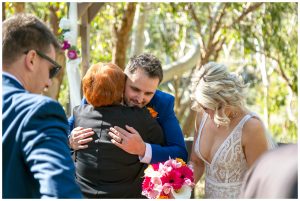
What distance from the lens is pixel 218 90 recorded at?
10.8 feet

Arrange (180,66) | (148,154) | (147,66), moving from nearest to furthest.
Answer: (148,154) → (147,66) → (180,66)

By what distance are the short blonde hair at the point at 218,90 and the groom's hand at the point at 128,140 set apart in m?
0.43

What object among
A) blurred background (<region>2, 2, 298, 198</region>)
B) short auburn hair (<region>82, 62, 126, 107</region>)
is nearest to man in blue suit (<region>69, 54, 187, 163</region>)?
short auburn hair (<region>82, 62, 126, 107</region>)

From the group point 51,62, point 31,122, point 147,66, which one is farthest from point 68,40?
point 31,122

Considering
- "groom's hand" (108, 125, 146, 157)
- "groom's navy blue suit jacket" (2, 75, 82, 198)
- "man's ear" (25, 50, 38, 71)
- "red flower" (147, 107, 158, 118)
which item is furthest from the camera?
"red flower" (147, 107, 158, 118)

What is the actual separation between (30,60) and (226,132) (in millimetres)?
1667

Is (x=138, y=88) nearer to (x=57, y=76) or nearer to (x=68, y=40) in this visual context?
(x=68, y=40)

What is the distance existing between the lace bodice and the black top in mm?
434

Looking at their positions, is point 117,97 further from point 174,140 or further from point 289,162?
point 289,162

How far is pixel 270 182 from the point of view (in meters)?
1.66

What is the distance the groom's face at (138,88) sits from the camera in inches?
129

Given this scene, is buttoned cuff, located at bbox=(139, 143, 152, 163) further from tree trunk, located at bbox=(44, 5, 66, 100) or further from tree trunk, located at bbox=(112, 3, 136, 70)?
tree trunk, located at bbox=(112, 3, 136, 70)

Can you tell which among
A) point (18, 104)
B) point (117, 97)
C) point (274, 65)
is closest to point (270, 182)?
point (18, 104)

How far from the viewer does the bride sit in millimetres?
3299
